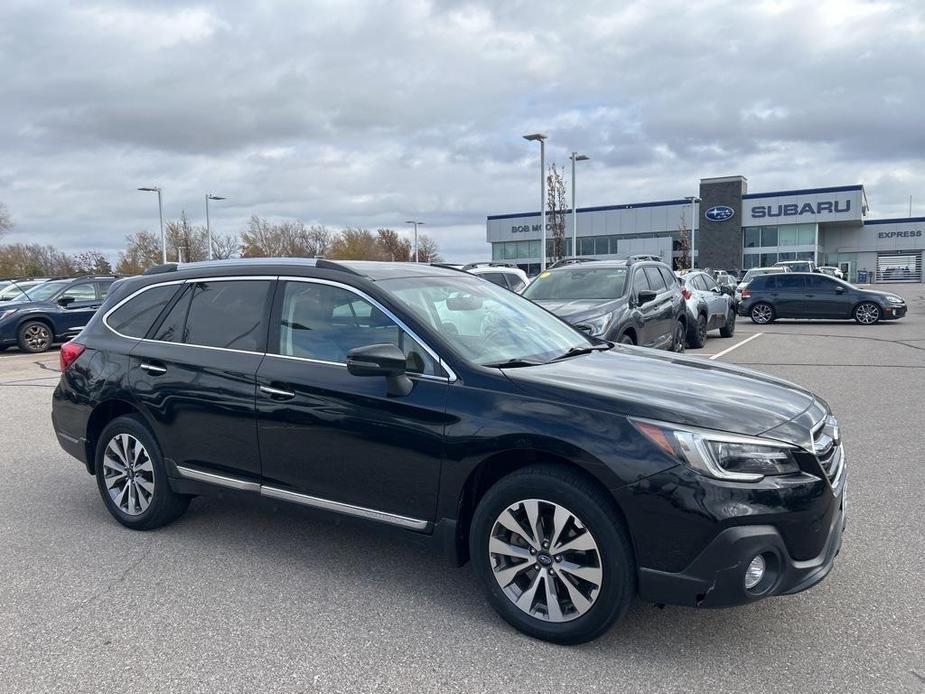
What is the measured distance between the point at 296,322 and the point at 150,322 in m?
1.30

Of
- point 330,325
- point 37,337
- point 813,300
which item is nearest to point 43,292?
point 37,337

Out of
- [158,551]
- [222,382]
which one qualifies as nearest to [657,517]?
[222,382]

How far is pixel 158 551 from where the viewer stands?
4.52 metres

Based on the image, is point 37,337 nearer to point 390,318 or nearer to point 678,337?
point 678,337

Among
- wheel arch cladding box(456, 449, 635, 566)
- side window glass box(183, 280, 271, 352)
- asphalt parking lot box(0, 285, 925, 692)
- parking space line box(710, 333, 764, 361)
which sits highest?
side window glass box(183, 280, 271, 352)

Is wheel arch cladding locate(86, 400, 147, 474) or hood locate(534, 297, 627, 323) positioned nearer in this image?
wheel arch cladding locate(86, 400, 147, 474)

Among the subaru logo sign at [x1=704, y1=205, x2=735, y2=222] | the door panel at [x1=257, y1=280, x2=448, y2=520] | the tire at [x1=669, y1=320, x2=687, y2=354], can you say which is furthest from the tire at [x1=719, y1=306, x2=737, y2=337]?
the subaru logo sign at [x1=704, y1=205, x2=735, y2=222]

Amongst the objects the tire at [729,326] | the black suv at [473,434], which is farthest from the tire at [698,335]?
the black suv at [473,434]

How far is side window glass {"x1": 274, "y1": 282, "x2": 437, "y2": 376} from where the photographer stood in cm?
396

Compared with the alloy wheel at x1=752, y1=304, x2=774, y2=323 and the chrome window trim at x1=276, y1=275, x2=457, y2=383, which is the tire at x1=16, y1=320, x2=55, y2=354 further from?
the alloy wheel at x1=752, y1=304, x2=774, y2=323

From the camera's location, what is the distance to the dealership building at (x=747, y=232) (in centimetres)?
6400

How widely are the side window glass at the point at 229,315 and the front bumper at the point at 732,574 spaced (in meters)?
2.52

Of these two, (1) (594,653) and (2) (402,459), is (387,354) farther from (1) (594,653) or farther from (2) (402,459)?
(1) (594,653)

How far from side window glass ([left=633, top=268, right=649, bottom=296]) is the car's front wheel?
8020 mm
